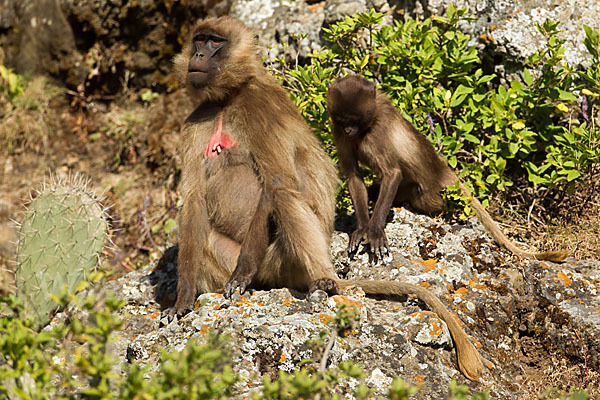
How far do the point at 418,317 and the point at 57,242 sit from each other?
104 inches

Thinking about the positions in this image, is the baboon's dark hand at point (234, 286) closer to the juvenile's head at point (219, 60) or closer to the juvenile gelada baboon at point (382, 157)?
the juvenile gelada baboon at point (382, 157)

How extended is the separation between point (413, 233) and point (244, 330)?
6.26 ft

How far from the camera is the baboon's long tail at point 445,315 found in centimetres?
405

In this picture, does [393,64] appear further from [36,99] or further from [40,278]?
[36,99]

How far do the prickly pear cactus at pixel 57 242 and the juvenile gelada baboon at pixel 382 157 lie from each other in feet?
6.40

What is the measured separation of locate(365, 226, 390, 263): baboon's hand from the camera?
500 centimetres

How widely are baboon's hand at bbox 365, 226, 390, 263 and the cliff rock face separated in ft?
0.23

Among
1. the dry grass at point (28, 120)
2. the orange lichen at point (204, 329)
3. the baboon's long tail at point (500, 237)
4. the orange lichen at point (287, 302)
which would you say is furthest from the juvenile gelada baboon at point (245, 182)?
the dry grass at point (28, 120)

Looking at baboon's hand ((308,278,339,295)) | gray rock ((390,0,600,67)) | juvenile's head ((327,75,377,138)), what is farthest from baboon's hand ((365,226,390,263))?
gray rock ((390,0,600,67))

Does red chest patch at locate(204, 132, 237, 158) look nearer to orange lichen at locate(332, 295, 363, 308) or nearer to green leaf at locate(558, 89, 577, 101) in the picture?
orange lichen at locate(332, 295, 363, 308)

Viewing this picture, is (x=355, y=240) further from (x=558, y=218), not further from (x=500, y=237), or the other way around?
(x=558, y=218)

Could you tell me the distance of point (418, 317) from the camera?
168 inches

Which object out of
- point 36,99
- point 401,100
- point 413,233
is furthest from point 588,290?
point 36,99

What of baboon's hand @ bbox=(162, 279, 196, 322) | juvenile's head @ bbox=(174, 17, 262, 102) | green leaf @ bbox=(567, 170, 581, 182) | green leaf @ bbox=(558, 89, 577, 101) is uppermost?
juvenile's head @ bbox=(174, 17, 262, 102)
